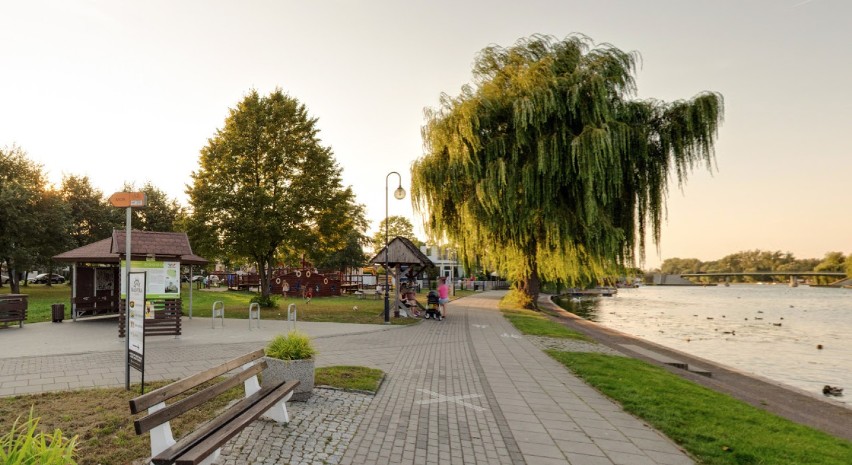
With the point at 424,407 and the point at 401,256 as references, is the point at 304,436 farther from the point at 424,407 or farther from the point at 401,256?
the point at 401,256

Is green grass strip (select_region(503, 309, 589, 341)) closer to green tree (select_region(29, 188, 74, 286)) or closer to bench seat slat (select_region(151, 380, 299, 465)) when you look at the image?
bench seat slat (select_region(151, 380, 299, 465))

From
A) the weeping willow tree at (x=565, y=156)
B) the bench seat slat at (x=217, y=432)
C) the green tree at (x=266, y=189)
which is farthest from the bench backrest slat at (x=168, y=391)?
the green tree at (x=266, y=189)

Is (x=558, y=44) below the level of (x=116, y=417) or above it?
above

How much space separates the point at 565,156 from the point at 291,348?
14.3 meters

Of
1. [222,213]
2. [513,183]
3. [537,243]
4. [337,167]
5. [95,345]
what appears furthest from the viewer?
[337,167]

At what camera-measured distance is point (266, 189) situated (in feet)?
79.7

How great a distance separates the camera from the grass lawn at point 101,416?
4551 millimetres

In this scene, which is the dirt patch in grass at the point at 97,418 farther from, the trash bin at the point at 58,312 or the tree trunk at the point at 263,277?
the tree trunk at the point at 263,277

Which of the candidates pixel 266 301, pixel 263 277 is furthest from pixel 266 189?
pixel 266 301

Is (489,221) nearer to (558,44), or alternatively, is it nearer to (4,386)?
(558,44)

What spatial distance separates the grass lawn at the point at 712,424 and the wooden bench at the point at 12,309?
59.3 ft

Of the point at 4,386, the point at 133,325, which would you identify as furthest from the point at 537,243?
the point at 4,386

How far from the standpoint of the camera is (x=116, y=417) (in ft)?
18.2

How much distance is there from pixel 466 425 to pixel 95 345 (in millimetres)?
11269
